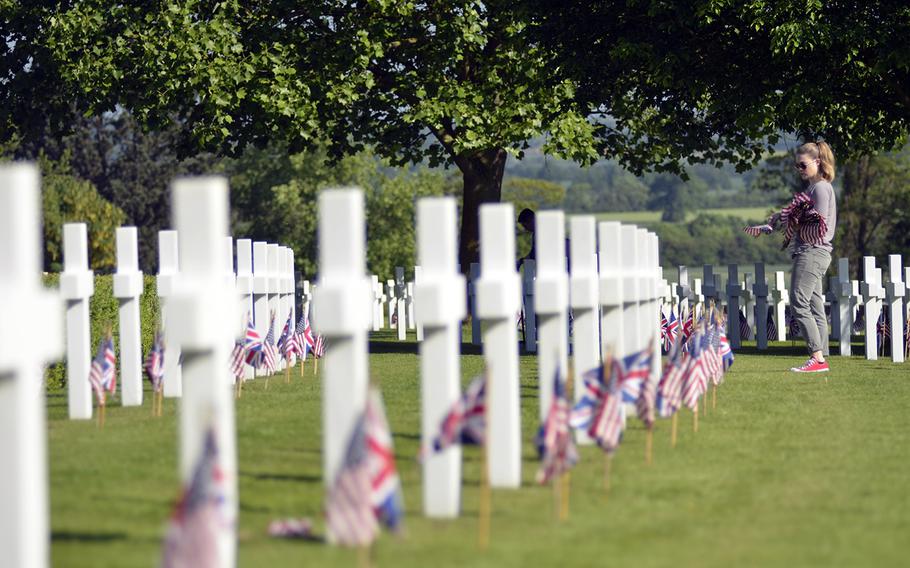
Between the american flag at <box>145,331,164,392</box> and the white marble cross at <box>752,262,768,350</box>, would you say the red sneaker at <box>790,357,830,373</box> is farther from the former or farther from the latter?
the american flag at <box>145,331,164,392</box>

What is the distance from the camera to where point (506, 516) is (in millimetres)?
9219

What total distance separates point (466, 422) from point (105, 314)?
12.8m

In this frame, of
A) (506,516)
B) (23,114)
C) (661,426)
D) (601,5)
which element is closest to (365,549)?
(506,516)

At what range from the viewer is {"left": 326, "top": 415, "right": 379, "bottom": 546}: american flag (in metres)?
7.41

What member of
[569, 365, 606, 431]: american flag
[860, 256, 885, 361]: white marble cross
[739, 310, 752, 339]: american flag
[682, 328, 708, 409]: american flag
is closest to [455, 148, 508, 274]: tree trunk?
[739, 310, 752, 339]: american flag

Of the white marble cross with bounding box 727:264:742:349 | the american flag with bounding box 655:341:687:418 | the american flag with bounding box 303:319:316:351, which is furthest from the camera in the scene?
the white marble cross with bounding box 727:264:742:349

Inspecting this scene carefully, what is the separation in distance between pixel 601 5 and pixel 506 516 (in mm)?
21275

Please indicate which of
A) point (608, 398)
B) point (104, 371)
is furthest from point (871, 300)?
point (608, 398)

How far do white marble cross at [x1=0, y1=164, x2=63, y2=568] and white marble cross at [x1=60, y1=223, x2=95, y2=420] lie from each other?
25.8ft

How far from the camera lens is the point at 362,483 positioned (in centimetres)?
740

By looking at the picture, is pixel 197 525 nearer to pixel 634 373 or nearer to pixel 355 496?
pixel 355 496

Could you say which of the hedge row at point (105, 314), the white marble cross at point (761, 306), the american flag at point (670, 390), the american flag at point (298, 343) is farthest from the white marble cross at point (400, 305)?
the american flag at point (670, 390)

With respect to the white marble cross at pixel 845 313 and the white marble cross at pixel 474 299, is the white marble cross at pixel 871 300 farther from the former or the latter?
the white marble cross at pixel 474 299

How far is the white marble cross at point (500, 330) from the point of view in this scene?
9.76 metres
